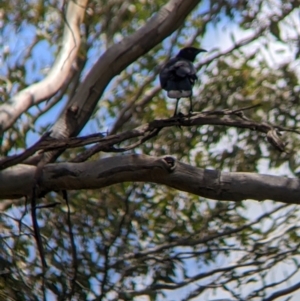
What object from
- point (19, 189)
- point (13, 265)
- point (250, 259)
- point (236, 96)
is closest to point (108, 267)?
point (13, 265)

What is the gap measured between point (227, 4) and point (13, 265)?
472cm

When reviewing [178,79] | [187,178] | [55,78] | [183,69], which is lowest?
[187,178]

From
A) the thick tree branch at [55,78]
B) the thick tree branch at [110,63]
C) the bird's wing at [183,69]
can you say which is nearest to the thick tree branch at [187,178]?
the thick tree branch at [110,63]

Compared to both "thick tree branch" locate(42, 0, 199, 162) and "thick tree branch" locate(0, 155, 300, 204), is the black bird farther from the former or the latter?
"thick tree branch" locate(0, 155, 300, 204)

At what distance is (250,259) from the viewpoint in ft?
33.7

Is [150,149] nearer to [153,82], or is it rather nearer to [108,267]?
[153,82]

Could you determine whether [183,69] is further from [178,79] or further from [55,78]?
[55,78]

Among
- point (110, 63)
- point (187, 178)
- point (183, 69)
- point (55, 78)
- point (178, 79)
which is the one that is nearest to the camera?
point (187, 178)

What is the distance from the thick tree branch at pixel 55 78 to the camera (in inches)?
329

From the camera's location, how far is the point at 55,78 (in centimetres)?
931

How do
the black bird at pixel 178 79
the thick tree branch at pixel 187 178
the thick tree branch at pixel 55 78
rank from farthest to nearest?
the thick tree branch at pixel 55 78 → the black bird at pixel 178 79 → the thick tree branch at pixel 187 178

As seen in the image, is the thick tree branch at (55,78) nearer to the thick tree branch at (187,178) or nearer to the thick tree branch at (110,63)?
the thick tree branch at (110,63)

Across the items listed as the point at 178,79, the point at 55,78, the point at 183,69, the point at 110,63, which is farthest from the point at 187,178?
the point at 55,78

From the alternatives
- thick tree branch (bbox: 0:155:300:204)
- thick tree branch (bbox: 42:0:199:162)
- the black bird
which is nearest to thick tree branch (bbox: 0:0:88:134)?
thick tree branch (bbox: 42:0:199:162)
